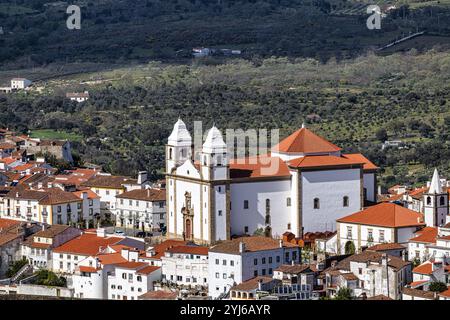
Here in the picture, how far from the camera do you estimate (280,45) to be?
143625 mm

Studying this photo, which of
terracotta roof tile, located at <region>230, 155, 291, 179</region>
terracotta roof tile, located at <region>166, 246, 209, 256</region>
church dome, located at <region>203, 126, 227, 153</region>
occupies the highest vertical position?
church dome, located at <region>203, 126, 227, 153</region>

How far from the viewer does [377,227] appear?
135 feet

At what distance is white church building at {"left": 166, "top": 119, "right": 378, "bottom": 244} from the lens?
41844mm

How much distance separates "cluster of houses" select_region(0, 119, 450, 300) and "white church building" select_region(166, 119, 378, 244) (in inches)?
1.8

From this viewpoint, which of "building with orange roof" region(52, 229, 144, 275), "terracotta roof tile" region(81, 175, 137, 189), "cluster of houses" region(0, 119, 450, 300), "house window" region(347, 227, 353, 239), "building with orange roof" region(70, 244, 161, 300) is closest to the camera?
"cluster of houses" region(0, 119, 450, 300)

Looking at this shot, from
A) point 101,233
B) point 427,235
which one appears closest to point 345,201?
point 427,235

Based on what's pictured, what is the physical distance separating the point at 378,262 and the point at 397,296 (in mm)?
1329

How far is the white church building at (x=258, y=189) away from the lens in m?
41.8

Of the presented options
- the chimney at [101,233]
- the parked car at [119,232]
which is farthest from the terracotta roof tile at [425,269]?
the parked car at [119,232]

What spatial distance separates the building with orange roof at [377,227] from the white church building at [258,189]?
1792mm

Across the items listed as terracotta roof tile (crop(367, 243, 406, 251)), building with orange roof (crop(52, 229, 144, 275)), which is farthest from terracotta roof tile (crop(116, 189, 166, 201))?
terracotta roof tile (crop(367, 243, 406, 251))

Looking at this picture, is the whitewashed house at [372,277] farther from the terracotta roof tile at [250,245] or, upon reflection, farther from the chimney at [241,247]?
the chimney at [241,247]

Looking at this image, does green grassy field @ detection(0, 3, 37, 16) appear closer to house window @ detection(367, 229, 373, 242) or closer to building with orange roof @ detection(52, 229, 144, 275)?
building with orange roof @ detection(52, 229, 144, 275)

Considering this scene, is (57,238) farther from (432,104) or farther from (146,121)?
(432,104)
